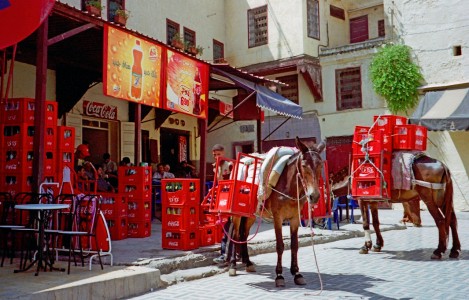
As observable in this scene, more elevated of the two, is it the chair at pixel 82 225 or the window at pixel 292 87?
the window at pixel 292 87

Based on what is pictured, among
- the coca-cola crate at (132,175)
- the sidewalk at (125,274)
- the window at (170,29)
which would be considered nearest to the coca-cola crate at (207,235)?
the sidewalk at (125,274)

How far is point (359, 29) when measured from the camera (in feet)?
79.0

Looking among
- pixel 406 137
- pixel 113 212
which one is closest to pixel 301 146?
pixel 406 137

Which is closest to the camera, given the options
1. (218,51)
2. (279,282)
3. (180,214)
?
(279,282)

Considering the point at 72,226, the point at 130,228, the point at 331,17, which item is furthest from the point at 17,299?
the point at 331,17

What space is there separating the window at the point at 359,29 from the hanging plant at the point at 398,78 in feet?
12.7

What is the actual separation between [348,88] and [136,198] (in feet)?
47.1

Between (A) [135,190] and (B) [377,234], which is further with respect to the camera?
(A) [135,190]

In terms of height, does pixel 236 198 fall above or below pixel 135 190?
below

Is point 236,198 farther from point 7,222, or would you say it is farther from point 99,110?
point 99,110

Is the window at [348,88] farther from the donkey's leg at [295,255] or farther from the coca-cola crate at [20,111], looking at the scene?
the coca-cola crate at [20,111]

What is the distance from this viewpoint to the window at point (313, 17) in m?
22.4

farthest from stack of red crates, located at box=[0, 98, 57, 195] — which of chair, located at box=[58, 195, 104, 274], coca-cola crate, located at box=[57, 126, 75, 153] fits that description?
chair, located at box=[58, 195, 104, 274]

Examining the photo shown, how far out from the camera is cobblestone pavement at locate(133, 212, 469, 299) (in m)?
6.01
